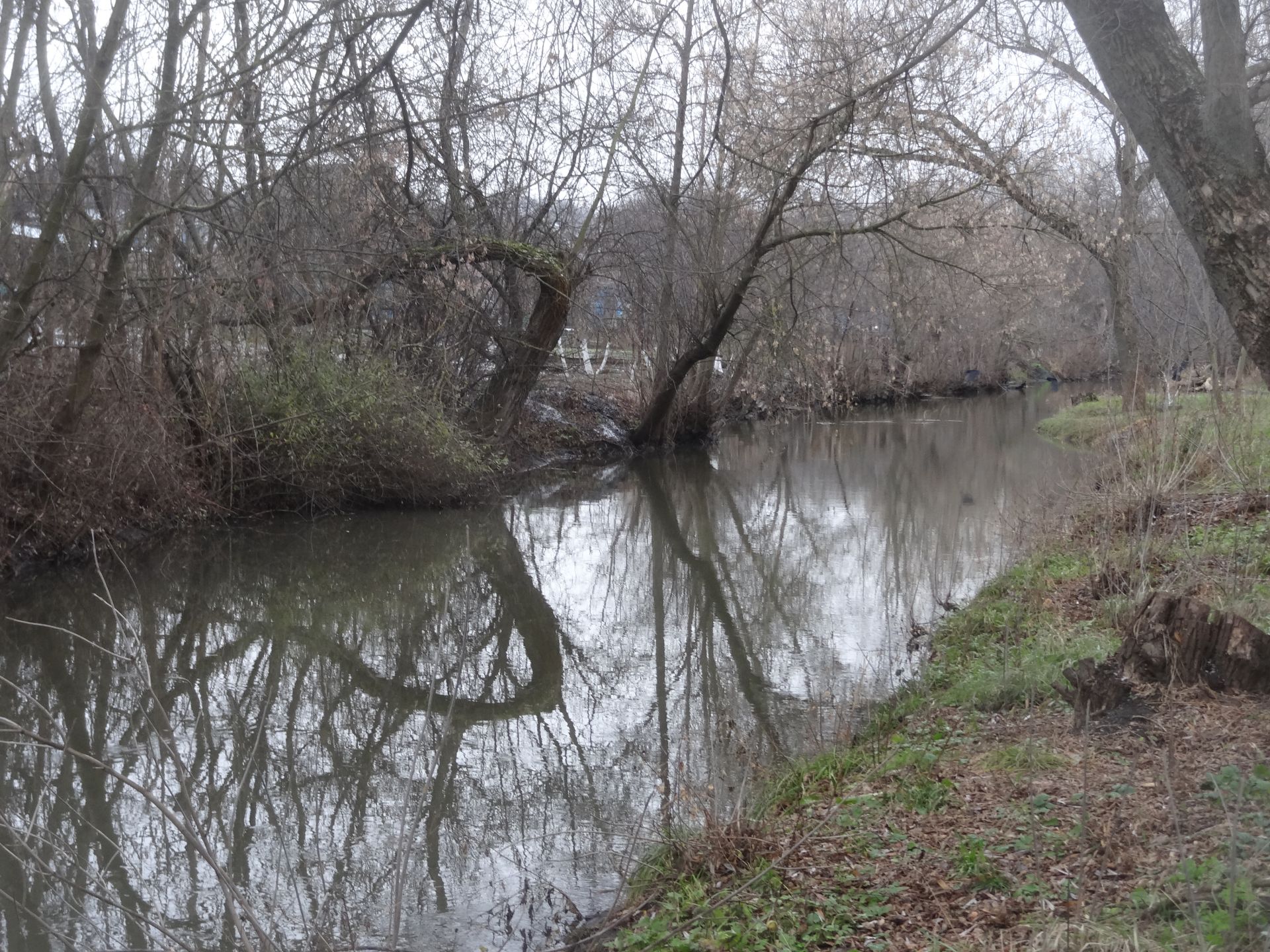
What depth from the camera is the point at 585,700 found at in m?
7.88

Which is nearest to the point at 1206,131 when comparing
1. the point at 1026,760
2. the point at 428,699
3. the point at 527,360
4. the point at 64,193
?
the point at 1026,760

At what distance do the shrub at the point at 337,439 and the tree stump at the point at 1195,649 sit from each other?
1018 cm

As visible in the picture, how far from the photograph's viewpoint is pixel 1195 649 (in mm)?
5559

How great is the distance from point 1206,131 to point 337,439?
11.2 m

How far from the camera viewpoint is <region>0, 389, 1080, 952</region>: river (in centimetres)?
477

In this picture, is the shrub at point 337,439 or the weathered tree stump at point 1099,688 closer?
the weathered tree stump at point 1099,688

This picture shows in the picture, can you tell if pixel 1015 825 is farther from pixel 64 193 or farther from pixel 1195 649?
pixel 64 193

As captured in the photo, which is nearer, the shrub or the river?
the river

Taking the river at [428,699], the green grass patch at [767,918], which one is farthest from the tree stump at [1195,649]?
the green grass patch at [767,918]

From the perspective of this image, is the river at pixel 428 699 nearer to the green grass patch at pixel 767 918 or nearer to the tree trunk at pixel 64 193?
the green grass patch at pixel 767 918

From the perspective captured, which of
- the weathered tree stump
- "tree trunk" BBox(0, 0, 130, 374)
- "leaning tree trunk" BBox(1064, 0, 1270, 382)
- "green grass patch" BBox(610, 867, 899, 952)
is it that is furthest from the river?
"leaning tree trunk" BBox(1064, 0, 1270, 382)

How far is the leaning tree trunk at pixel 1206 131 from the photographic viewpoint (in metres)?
4.56

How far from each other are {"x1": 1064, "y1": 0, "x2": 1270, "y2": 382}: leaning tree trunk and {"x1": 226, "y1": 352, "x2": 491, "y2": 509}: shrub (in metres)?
10.5

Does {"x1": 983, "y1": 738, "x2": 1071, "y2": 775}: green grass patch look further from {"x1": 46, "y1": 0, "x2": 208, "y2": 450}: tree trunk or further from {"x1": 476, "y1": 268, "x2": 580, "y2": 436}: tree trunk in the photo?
{"x1": 476, "y1": 268, "x2": 580, "y2": 436}: tree trunk
